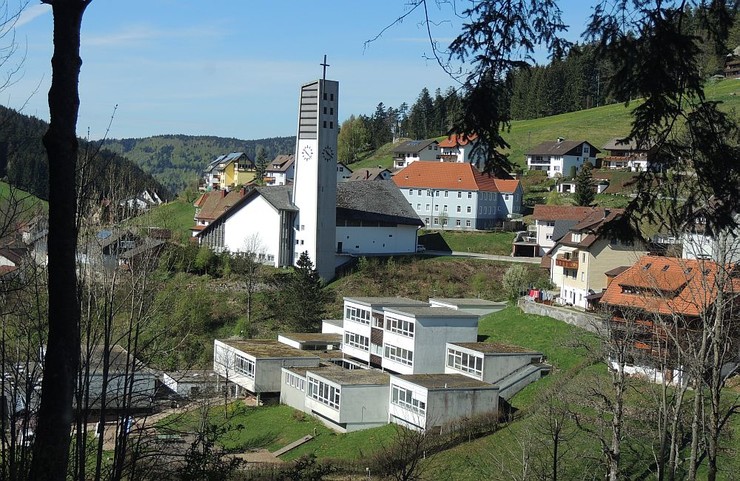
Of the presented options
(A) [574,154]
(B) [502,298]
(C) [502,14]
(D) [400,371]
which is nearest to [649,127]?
(C) [502,14]

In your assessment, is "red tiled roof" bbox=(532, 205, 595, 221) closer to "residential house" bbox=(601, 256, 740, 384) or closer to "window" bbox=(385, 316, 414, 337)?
"residential house" bbox=(601, 256, 740, 384)

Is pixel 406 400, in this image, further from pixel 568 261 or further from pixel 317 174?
pixel 317 174

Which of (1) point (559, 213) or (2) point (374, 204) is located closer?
(1) point (559, 213)

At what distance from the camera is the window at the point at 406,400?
84.7 ft

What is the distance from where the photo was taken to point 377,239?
163ft

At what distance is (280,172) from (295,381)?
4777 cm

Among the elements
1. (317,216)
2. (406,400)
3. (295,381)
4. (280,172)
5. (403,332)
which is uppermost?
(280,172)

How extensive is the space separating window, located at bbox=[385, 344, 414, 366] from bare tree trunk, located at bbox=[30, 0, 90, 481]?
81.6ft

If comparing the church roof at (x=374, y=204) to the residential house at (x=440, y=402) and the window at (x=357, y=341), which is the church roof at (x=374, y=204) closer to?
the window at (x=357, y=341)

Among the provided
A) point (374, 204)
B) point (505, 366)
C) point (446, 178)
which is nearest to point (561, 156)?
point (446, 178)

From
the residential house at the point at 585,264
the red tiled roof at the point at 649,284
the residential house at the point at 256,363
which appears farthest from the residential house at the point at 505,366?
the residential house at the point at 256,363

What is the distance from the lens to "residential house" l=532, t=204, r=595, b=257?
160 ft

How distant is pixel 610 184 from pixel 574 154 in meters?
11.2

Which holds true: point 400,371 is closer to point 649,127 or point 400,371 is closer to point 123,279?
point 123,279
